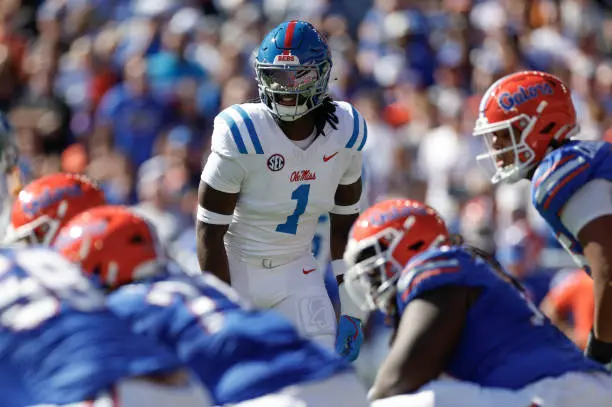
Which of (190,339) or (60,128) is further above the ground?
(190,339)

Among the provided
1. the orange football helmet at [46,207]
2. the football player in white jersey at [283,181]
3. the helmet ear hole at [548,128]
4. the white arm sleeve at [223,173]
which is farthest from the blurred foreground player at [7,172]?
the helmet ear hole at [548,128]

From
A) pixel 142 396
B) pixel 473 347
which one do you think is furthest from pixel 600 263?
pixel 142 396

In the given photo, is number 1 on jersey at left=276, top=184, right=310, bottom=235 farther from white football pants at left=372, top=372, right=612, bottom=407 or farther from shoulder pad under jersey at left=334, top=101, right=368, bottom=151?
white football pants at left=372, top=372, right=612, bottom=407

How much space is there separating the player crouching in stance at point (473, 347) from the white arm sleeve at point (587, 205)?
80 centimetres

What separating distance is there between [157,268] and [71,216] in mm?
2143

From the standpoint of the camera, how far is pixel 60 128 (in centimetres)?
1146

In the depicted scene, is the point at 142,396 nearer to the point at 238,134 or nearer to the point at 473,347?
the point at 473,347

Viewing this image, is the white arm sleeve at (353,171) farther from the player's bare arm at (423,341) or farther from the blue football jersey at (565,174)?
the player's bare arm at (423,341)

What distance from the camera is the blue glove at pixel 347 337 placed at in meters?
5.61

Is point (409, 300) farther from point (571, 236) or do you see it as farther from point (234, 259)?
point (234, 259)

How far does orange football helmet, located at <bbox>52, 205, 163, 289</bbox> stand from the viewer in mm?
3773

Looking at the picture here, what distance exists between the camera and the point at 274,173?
5.33 metres

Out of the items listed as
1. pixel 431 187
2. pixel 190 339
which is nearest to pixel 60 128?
pixel 431 187

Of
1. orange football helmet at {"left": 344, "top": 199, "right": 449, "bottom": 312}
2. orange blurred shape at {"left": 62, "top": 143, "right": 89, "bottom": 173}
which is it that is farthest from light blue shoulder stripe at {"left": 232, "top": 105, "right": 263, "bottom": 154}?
orange blurred shape at {"left": 62, "top": 143, "right": 89, "bottom": 173}
